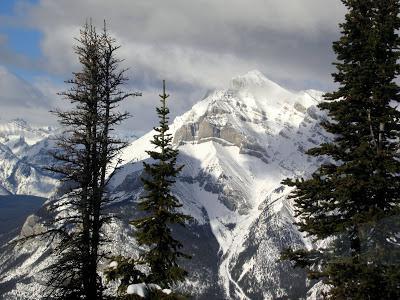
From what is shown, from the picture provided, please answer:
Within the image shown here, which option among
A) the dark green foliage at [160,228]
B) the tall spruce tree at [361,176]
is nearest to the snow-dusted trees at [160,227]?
the dark green foliage at [160,228]

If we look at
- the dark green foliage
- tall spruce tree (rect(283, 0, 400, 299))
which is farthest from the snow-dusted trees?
tall spruce tree (rect(283, 0, 400, 299))

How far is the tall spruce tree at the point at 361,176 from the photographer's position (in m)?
25.8

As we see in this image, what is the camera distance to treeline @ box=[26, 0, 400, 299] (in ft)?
85.1

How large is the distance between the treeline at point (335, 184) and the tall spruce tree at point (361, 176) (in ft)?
0.16

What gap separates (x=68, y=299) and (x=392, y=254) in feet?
50.1

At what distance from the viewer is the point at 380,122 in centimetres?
2802

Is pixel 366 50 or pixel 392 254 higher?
pixel 366 50

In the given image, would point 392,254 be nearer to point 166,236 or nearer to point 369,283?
point 369,283

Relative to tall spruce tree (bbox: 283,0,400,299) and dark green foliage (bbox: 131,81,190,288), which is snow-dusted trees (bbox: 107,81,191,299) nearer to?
dark green foliage (bbox: 131,81,190,288)

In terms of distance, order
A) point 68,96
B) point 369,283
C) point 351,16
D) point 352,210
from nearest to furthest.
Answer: point 369,283 < point 352,210 < point 351,16 < point 68,96

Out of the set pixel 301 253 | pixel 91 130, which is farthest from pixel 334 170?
pixel 91 130

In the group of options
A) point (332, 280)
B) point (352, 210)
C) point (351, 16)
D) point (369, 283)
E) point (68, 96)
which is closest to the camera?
point (369, 283)

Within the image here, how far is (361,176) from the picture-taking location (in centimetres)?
2698

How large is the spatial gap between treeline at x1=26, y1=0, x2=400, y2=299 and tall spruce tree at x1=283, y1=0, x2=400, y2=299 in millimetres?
50
